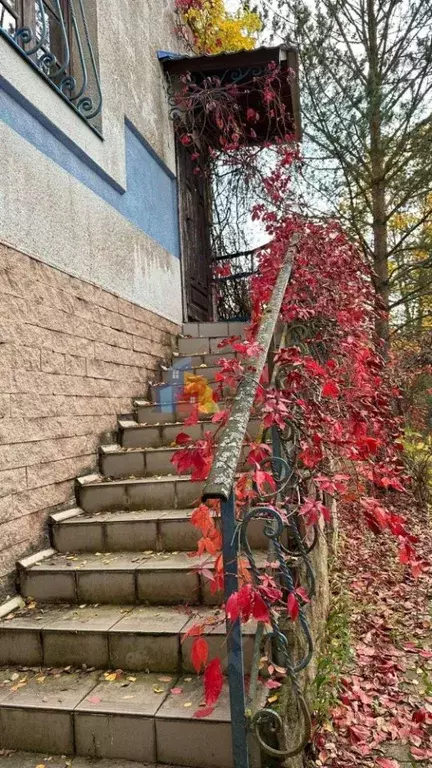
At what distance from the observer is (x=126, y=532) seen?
2.89m

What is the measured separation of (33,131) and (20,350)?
1339 mm

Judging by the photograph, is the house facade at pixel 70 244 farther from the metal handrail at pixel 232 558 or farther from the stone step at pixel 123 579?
the metal handrail at pixel 232 558

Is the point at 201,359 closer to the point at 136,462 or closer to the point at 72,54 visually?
the point at 136,462

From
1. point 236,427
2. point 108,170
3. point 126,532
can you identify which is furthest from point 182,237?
point 236,427

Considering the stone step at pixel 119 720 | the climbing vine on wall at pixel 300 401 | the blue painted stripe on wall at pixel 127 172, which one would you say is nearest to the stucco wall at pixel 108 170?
the blue painted stripe on wall at pixel 127 172

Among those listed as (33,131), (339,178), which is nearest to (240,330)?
(339,178)

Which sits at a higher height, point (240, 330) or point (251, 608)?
point (240, 330)

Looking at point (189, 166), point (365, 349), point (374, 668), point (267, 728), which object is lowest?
point (374, 668)

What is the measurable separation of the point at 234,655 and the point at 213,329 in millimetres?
4261

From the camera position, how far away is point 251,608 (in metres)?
1.49

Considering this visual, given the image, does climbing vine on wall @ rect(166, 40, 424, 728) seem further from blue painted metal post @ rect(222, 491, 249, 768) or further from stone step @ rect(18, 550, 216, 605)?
stone step @ rect(18, 550, 216, 605)

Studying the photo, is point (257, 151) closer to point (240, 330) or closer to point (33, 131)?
point (240, 330)

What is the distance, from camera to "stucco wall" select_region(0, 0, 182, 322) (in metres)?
2.95

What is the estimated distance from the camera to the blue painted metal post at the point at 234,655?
1512 mm
